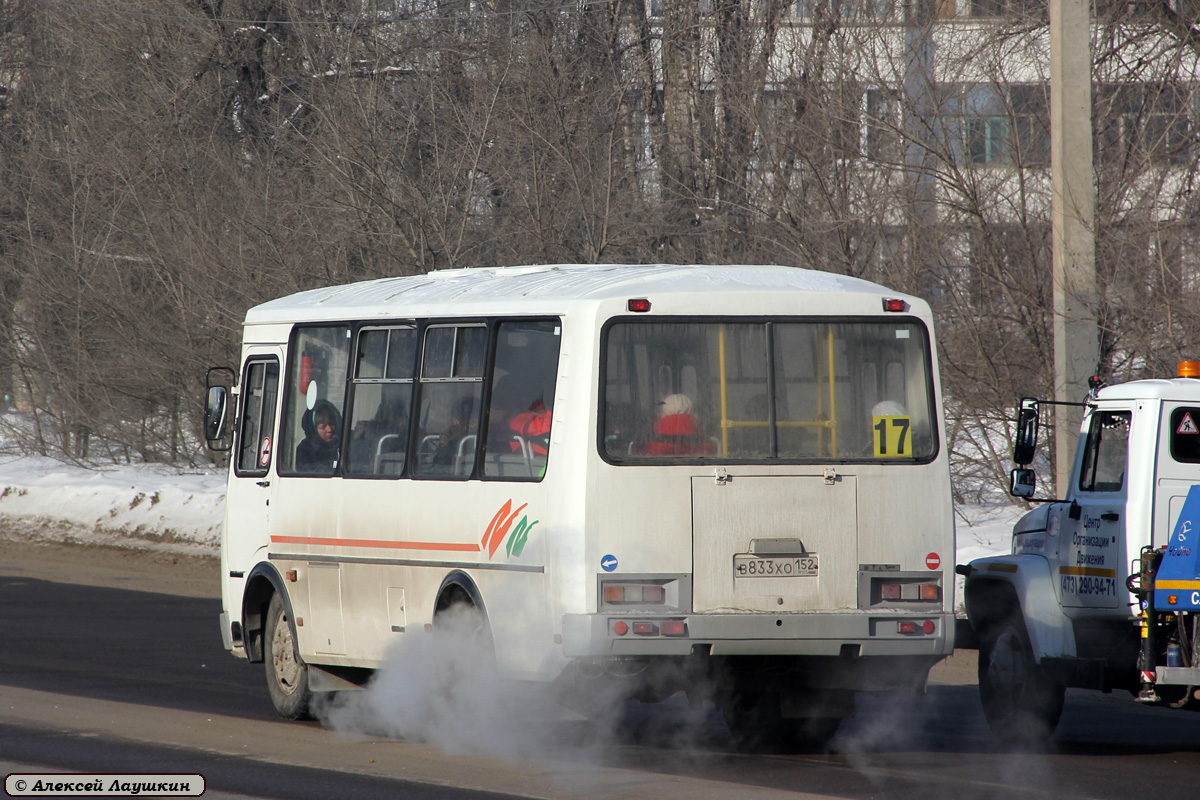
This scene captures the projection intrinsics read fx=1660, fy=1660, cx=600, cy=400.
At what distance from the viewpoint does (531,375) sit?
9.38 m

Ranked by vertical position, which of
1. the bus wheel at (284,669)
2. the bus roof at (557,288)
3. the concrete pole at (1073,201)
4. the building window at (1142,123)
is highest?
the building window at (1142,123)

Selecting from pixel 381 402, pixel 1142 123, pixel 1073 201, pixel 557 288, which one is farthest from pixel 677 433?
pixel 1142 123

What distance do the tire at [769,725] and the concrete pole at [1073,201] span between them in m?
5.19

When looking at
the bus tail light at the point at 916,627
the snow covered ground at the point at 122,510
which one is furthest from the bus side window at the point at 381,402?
the snow covered ground at the point at 122,510

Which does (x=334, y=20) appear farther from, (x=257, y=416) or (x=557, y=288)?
(x=557, y=288)

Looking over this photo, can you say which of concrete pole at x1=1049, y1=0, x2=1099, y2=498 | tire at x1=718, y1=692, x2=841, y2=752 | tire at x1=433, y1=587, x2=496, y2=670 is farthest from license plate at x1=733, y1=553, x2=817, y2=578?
concrete pole at x1=1049, y1=0, x2=1099, y2=498

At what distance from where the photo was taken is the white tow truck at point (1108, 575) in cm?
908

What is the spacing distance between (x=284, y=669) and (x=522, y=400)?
2991 mm

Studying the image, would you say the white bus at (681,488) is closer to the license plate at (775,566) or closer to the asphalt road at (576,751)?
the license plate at (775,566)

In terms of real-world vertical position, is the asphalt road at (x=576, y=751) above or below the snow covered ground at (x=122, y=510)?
below

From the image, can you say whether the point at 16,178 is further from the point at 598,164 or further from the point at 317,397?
the point at 317,397

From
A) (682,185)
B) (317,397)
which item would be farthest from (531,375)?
(682,185)

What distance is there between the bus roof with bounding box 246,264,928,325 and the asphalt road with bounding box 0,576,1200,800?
2.45 m

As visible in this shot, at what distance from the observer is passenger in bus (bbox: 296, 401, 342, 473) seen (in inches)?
427
